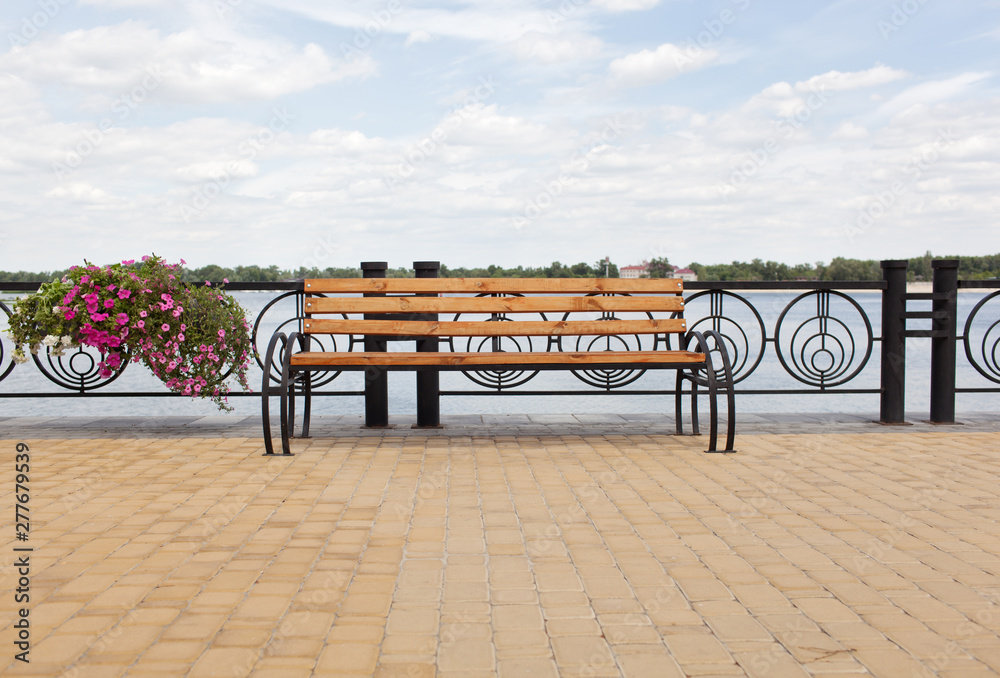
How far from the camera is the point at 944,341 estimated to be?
20.6 feet

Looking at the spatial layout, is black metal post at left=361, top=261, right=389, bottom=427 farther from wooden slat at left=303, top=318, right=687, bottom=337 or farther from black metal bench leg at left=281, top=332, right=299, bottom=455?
black metal bench leg at left=281, top=332, right=299, bottom=455

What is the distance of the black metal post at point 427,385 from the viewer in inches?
236

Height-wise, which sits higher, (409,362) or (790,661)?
(409,362)

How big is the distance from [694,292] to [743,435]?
4.11ft

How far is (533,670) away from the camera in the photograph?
6.93 ft

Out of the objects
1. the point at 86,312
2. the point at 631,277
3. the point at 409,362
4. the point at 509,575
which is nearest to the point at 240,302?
the point at 86,312

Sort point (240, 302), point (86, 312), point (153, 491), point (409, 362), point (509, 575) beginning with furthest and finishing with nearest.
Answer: point (240, 302), point (86, 312), point (409, 362), point (153, 491), point (509, 575)

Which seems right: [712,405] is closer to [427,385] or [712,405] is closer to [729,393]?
[729,393]

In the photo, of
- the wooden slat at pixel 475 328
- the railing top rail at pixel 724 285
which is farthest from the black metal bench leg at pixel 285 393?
the railing top rail at pixel 724 285

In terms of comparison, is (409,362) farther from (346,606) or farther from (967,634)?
(967,634)

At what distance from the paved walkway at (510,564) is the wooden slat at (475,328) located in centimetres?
87

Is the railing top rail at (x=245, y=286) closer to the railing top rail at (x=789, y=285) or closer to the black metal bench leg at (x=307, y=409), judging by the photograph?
the black metal bench leg at (x=307, y=409)

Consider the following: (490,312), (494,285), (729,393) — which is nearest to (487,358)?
(490,312)

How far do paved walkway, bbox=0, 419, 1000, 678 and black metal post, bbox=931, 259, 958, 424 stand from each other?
55.5 inches
